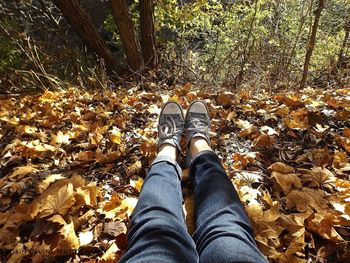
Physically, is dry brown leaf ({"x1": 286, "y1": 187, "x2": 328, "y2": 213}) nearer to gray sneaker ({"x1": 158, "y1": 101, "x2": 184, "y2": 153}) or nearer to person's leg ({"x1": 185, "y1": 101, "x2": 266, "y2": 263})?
person's leg ({"x1": 185, "y1": 101, "x2": 266, "y2": 263})

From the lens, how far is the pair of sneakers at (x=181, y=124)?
6.29 feet

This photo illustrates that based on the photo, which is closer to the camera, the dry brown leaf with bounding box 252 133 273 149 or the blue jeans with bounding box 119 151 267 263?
the blue jeans with bounding box 119 151 267 263

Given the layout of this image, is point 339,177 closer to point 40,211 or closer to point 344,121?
point 344,121

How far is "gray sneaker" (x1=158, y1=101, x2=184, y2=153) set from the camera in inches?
74.5

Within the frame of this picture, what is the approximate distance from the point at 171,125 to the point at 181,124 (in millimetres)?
118

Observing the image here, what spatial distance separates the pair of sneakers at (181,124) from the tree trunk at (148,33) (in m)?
2.13

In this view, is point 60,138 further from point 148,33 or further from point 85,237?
point 148,33

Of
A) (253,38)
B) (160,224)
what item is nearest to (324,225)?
(160,224)

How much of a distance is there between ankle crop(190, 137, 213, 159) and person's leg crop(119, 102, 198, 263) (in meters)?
0.22

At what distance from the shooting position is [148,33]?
451 cm

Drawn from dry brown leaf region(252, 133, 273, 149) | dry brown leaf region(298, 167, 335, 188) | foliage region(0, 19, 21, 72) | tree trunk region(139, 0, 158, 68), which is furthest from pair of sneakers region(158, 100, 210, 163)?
foliage region(0, 19, 21, 72)

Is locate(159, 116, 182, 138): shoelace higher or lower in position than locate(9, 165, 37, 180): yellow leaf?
higher

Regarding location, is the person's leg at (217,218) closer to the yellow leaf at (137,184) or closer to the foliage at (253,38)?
the yellow leaf at (137,184)

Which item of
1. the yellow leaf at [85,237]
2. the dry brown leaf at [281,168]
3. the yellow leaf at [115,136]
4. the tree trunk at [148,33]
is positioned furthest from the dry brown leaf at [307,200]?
the tree trunk at [148,33]
